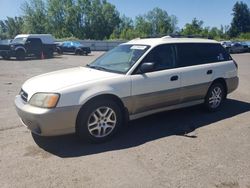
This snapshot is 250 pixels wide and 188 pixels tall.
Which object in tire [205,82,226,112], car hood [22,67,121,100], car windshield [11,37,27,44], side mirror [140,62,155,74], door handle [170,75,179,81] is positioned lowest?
tire [205,82,226,112]

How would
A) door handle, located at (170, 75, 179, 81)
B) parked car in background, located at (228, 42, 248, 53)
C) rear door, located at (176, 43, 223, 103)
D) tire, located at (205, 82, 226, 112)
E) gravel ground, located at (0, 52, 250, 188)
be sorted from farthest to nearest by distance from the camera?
parked car in background, located at (228, 42, 248, 53), tire, located at (205, 82, 226, 112), rear door, located at (176, 43, 223, 103), door handle, located at (170, 75, 179, 81), gravel ground, located at (0, 52, 250, 188)

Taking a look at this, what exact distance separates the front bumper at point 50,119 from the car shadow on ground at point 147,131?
13.0 inches

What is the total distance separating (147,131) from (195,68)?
1724mm

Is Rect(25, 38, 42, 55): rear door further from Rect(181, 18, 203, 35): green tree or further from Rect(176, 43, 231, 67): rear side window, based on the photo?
Rect(181, 18, 203, 35): green tree

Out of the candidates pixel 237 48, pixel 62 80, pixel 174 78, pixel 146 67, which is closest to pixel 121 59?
pixel 146 67

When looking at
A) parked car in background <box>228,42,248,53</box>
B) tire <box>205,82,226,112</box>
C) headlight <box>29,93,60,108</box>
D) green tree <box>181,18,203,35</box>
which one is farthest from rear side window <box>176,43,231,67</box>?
green tree <box>181,18,203,35</box>

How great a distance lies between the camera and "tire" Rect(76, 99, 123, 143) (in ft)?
15.4

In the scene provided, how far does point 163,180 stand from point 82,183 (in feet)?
3.18

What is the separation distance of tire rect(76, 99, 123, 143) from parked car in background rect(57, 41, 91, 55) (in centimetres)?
2751

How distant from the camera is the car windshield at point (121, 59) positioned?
545cm

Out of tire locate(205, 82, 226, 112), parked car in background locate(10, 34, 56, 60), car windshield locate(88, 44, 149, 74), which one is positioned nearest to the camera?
car windshield locate(88, 44, 149, 74)

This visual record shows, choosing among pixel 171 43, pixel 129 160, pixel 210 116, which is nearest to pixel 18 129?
pixel 129 160

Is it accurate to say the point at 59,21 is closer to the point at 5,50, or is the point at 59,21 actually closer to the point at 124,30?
the point at 124,30

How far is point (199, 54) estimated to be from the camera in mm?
6535
